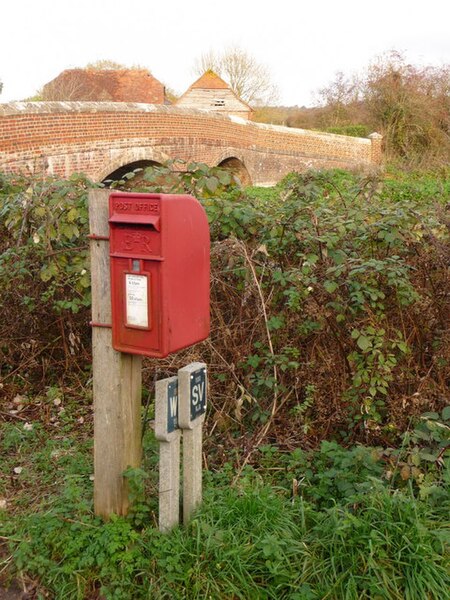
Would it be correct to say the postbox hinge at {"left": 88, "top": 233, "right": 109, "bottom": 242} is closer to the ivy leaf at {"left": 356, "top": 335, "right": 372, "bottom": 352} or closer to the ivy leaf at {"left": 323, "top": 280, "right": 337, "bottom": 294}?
the ivy leaf at {"left": 323, "top": 280, "right": 337, "bottom": 294}

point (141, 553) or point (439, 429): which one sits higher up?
point (439, 429)

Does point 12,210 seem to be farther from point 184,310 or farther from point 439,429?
point 439,429

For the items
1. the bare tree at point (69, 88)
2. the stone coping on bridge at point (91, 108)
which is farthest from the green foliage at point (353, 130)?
the bare tree at point (69, 88)

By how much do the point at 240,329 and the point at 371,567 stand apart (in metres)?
1.86

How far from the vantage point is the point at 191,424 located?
2.78 meters

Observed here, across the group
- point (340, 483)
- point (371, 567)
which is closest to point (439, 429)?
point (340, 483)

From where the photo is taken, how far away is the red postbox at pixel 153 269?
253cm

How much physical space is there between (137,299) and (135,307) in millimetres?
38

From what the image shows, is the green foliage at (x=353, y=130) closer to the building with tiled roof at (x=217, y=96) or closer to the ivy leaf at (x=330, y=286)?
the building with tiled roof at (x=217, y=96)

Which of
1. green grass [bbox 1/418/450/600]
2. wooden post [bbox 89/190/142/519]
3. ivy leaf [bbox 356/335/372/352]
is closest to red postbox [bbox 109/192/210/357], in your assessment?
wooden post [bbox 89/190/142/519]

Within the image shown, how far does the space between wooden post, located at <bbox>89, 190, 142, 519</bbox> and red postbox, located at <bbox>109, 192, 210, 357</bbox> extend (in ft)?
0.34

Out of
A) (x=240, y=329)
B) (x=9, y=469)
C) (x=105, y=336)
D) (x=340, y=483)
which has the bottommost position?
(x=9, y=469)

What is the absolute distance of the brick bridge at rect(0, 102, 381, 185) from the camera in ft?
36.5

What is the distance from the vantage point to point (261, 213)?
423 cm
